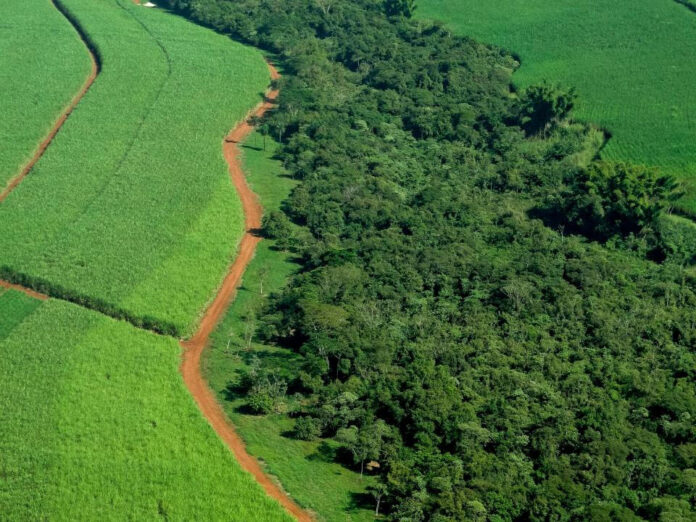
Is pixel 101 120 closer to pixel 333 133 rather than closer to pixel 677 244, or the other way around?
pixel 333 133

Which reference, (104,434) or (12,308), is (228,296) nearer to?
(12,308)

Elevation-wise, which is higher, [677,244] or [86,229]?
[677,244]

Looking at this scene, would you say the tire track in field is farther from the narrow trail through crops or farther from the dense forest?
the dense forest

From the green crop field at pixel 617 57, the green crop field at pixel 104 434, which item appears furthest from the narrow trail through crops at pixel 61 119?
the green crop field at pixel 617 57

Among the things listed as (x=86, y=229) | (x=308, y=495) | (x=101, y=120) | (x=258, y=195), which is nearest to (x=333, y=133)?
(x=258, y=195)

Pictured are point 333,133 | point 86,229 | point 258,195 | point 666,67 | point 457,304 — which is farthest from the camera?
point 666,67

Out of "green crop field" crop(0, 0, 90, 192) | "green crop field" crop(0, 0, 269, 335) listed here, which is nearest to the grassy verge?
"green crop field" crop(0, 0, 269, 335)
